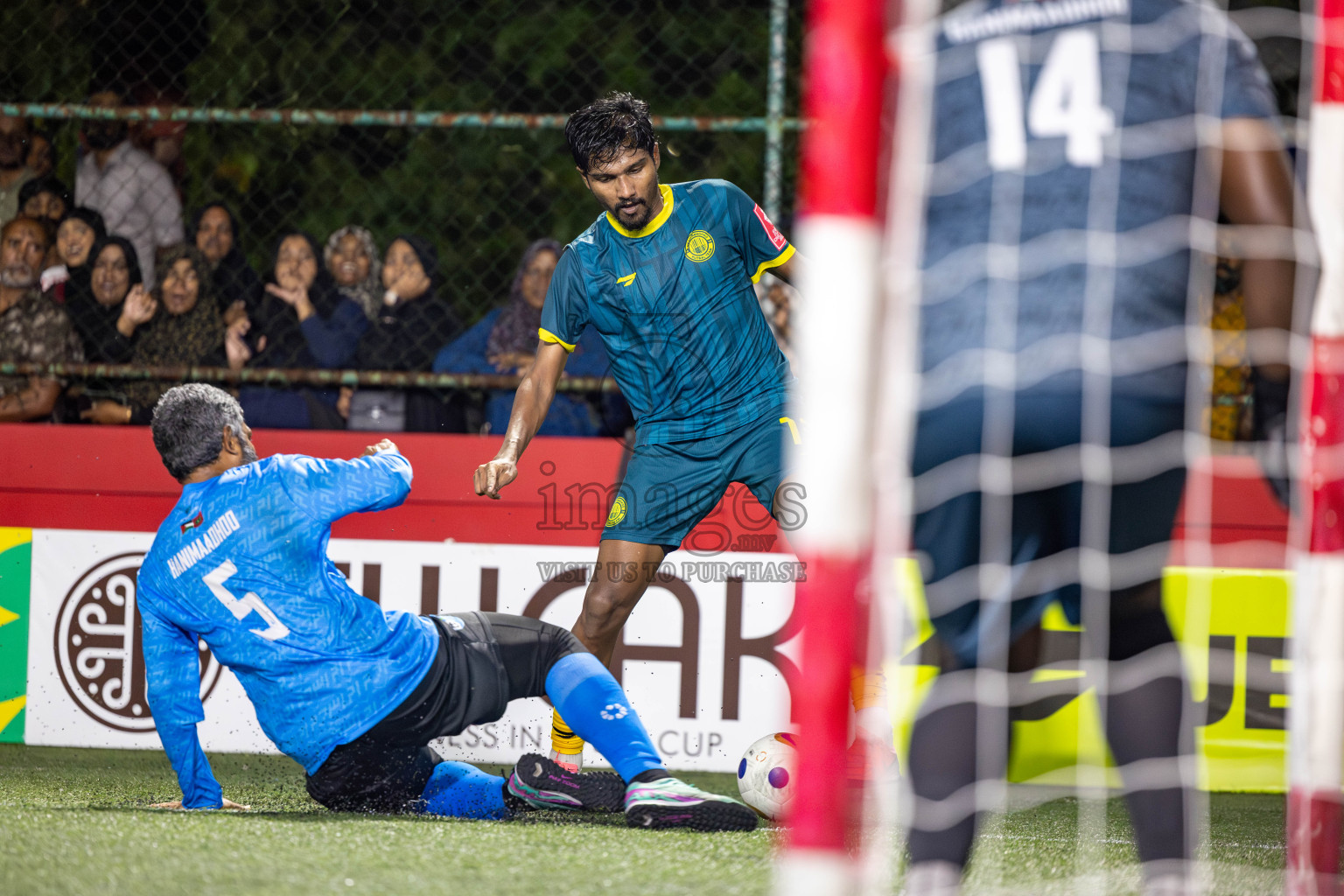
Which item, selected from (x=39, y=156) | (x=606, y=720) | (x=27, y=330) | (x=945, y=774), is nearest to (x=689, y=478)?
(x=606, y=720)

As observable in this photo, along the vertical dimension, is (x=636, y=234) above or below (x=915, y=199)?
above

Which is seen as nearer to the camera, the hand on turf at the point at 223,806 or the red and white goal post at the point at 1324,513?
the red and white goal post at the point at 1324,513

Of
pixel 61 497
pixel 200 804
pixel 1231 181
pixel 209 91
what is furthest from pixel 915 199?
pixel 209 91

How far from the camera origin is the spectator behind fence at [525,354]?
519 cm

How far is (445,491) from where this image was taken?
4777 millimetres

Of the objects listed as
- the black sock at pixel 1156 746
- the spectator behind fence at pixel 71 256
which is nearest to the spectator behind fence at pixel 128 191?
the spectator behind fence at pixel 71 256

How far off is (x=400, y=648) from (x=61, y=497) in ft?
7.57

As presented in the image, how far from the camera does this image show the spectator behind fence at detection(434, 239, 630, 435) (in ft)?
17.0

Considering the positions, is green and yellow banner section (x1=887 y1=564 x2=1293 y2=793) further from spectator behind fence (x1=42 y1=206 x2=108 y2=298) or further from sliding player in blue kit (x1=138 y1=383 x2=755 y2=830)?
spectator behind fence (x1=42 y1=206 x2=108 y2=298)

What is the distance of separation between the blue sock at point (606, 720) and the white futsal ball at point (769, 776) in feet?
1.39

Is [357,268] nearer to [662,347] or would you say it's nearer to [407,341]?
[407,341]

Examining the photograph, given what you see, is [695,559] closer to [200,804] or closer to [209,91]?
[200,804]

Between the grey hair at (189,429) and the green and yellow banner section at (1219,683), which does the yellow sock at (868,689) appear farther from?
the grey hair at (189,429)

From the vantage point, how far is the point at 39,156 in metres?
5.95
